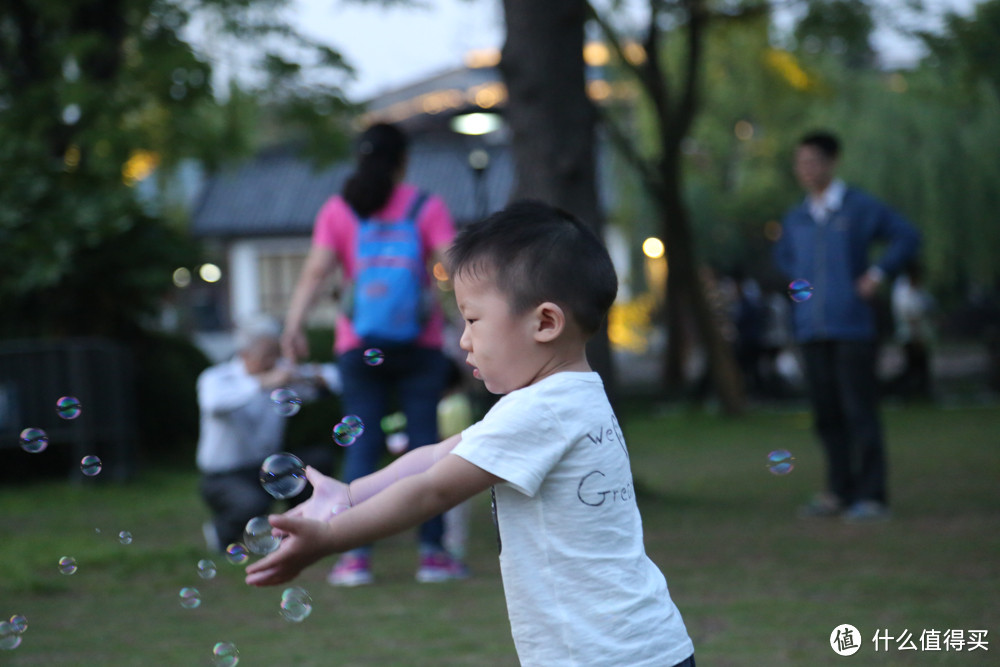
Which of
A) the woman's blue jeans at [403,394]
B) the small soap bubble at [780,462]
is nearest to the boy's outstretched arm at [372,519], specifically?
the small soap bubble at [780,462]

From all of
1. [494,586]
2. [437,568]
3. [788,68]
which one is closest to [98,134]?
[437,568]

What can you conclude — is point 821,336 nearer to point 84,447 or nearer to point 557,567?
point 557,567

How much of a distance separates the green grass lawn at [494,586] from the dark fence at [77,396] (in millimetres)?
1011

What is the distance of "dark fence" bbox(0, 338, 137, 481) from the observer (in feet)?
33.9

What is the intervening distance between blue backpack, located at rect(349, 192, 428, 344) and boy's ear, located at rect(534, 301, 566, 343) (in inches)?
129

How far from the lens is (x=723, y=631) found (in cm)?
448

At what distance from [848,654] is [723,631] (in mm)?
517

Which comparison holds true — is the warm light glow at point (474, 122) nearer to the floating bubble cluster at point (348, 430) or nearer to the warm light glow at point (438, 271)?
the warm light glow at point (438, 271)

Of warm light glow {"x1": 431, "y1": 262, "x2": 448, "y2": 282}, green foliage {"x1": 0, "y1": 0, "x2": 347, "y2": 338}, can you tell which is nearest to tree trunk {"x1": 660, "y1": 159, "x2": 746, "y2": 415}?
green foliage {"x1": 0, "y1": 0, "x2": 347, "y2": 338}

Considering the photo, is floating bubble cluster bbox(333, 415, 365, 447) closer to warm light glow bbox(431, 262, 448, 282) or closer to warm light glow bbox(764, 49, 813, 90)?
warm light glow bbox(431, 262, 448, 282)

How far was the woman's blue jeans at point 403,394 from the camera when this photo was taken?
564cm

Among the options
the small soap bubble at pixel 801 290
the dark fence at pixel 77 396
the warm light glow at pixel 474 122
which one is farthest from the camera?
the warm light glow at pixel 474 122

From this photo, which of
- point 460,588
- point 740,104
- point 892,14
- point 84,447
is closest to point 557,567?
point 460,588

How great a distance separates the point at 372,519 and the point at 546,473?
33cm
